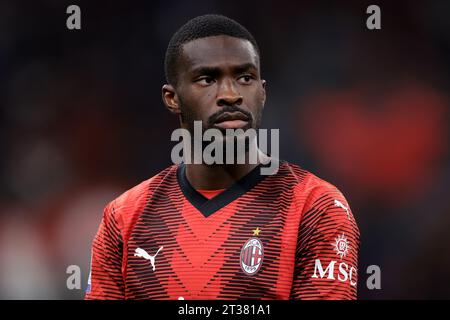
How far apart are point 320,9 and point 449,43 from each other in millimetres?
1159

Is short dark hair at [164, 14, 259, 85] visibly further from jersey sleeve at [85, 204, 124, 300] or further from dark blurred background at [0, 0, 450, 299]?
dark blurred background at [0, 0, 450, 299]

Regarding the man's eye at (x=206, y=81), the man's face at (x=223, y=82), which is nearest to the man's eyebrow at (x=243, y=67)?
the man's face at (x=223, y=82)

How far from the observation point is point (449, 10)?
6.95m

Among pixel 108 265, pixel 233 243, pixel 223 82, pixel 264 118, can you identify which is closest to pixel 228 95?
pixel 223 82

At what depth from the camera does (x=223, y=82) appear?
3.52 metres

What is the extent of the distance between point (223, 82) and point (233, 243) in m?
0.71

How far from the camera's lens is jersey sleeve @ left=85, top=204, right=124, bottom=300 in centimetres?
368

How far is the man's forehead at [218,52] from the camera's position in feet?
11.6

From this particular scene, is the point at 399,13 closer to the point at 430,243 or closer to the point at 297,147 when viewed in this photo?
the point at 297,147

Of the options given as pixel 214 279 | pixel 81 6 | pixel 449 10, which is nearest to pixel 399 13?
pixel 449 10

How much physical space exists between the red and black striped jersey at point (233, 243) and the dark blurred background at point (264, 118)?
2.77 meters

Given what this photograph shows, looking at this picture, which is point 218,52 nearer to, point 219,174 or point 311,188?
point 219,174

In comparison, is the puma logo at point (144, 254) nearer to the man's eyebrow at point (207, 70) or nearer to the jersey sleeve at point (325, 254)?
the jersey sleeve at point (325, 254)

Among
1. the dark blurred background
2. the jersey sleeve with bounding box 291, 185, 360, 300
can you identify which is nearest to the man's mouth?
the jersey sleeve with bounding box 291, 185, 360, 300
